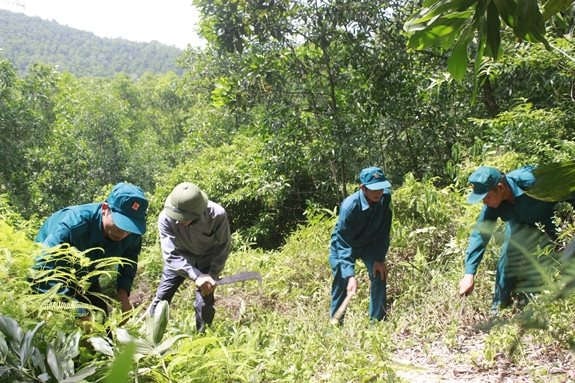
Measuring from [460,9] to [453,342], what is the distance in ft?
7.78

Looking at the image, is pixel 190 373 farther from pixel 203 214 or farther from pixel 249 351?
pixel 203 214

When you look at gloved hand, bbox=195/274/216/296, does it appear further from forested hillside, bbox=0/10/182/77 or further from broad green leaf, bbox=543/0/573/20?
forested hillside, bbox=0/10/182/77

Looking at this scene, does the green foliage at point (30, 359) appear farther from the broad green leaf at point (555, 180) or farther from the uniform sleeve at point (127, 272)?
the uniform sleeve at point (127, 272)

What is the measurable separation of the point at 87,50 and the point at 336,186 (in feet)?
515

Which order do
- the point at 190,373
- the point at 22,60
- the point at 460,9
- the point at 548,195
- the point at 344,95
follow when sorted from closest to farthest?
1. the point at 548,195
2. the point at 460,9
3. the point at 190,373
4. the point at 344,95
5. the point at 22,60

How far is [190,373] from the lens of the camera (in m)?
1.80

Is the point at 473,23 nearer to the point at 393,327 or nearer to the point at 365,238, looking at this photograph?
the point at 393,327

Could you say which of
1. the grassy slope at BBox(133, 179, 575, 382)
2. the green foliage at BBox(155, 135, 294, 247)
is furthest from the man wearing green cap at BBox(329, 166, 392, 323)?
the green foliage at BBox(155, 135, 294, 247)

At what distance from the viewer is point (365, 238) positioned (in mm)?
4234

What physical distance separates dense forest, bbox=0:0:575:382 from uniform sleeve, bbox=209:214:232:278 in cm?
44

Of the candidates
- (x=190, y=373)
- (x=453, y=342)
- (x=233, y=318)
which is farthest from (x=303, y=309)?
(x=190, y=373)

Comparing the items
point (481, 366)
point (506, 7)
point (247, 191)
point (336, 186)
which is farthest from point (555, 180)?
point (247, 191)

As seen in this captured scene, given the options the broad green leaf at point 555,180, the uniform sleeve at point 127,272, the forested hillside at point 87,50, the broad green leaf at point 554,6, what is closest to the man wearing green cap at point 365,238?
the uniform sleeve at point 127,272

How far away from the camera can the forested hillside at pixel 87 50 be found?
116369 mm
